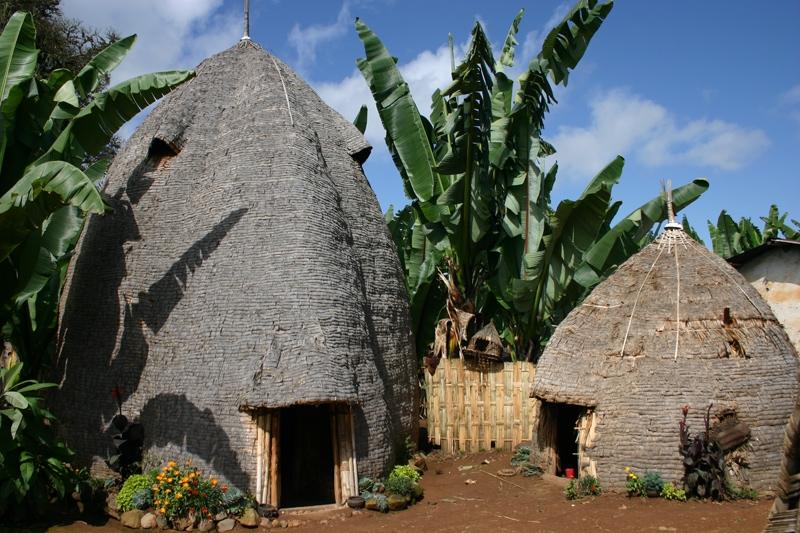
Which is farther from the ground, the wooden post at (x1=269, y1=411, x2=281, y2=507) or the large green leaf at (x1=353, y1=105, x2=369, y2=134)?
the large green leaf at (x1=353, y1=105, x2=369, y2=134)

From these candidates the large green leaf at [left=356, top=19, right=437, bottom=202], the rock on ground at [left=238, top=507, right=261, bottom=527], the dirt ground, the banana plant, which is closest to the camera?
the dirt ground

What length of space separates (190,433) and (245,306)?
1.98 metres

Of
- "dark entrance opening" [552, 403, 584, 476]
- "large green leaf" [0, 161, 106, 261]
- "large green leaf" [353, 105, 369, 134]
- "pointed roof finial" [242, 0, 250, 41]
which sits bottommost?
"dark entrance opening" [552, 403, 584, 476]

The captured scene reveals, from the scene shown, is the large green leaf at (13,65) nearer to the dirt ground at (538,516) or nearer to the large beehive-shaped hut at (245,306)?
the large beehive-shaped hut at (245,306)

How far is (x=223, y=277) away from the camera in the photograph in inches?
423

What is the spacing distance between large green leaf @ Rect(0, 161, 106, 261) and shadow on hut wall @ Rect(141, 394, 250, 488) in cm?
310

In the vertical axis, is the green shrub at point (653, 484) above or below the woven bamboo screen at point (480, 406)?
below

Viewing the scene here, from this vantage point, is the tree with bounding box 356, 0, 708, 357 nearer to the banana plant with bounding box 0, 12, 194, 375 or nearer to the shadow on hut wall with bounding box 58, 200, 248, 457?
the shadow on hut wall with bounding box 58, 200, 248, 457

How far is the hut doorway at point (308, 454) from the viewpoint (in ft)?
32.2

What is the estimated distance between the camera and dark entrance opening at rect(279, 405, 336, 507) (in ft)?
38.1

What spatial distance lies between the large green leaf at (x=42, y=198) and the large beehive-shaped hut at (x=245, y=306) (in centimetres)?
241

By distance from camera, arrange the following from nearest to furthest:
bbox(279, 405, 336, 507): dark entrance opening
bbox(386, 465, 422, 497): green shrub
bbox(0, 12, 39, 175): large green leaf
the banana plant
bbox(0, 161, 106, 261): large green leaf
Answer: bbox(0, 161, 106, 261): large green leaf → bbox(0, 12, 39, 175): large green leaf → the banana plant → bbox(386, 465, 422, 497): green shrub → bbox(279, 405, 336, 507): dark entrance opening

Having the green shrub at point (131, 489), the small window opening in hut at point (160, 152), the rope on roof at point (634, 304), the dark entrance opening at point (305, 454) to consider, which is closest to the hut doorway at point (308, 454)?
the dark entrance opening at point (305, 454)

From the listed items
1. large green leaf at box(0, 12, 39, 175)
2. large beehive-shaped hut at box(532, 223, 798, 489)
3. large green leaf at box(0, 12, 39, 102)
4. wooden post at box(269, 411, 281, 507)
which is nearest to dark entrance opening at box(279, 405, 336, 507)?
wooden post at box(269, 411, 281, 507)
